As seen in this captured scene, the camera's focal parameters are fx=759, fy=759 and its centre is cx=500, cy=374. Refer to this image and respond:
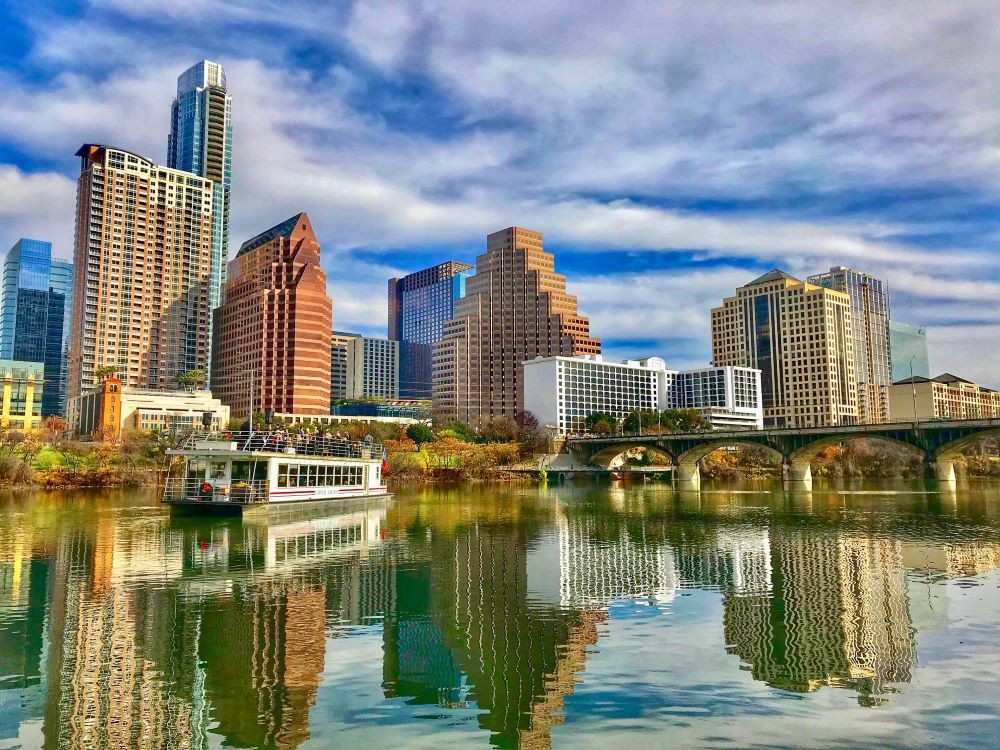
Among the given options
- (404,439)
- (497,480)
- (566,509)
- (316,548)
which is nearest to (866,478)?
(497,480)

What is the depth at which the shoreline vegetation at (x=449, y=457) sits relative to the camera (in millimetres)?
106375

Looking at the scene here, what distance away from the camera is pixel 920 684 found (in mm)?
17172

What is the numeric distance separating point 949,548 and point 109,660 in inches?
1528

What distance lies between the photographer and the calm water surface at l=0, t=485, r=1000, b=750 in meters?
14.7

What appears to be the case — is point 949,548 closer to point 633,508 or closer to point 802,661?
point 802,661

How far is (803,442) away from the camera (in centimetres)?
13450

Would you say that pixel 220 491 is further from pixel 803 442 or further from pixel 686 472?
pixel 686 472

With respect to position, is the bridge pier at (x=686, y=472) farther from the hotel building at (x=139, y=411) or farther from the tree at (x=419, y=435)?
the hotel building at (x=139, y=411)

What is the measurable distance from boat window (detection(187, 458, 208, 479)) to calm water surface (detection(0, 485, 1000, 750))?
13258 mm

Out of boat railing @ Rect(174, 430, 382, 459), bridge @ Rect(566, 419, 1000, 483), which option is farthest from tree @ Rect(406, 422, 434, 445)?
boat railing @ Rect(174, 430, 382, 459)

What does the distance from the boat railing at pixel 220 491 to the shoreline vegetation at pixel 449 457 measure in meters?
30.2

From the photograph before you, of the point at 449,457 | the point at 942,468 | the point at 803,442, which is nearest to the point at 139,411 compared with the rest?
the point at 449,457

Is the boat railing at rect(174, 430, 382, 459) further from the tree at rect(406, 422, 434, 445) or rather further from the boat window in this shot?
the tree at rect(406, 422, 434, 445)

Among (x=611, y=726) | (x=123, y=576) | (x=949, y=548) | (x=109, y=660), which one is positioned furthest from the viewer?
(x=949, y=548)
